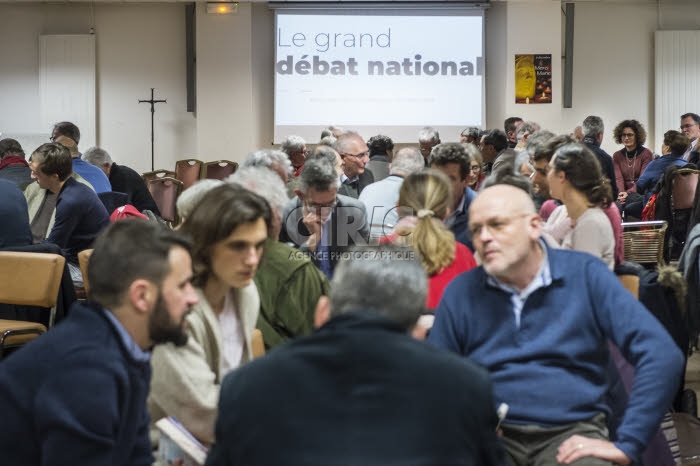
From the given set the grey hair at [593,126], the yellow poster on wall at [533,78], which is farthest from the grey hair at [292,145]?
the yellow poster on wall at [533,78]

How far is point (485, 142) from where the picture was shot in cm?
775

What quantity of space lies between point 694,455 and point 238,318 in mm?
1690

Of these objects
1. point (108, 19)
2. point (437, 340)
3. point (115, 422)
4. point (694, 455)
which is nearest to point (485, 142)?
point (694, 455)

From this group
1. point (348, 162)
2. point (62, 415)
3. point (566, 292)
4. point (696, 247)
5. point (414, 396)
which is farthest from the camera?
point (348, 162)

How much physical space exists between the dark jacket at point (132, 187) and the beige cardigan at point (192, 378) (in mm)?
4857

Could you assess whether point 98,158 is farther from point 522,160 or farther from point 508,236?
point 508,236

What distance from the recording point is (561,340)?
2.43 meters

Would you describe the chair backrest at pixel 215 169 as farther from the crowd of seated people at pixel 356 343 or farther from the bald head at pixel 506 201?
the bald head at pixel 506 201

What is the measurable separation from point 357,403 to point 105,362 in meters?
0.63

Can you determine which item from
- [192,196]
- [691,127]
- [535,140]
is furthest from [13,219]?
[691,127]

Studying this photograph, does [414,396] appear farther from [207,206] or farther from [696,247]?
[696,247]

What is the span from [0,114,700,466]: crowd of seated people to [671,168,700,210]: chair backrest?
3.52 m

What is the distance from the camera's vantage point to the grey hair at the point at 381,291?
1661 mm

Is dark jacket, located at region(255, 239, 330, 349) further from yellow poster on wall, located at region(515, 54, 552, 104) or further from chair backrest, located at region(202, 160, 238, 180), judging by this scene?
yellow poster on wall, located at region(515, 54, 552, 104)
